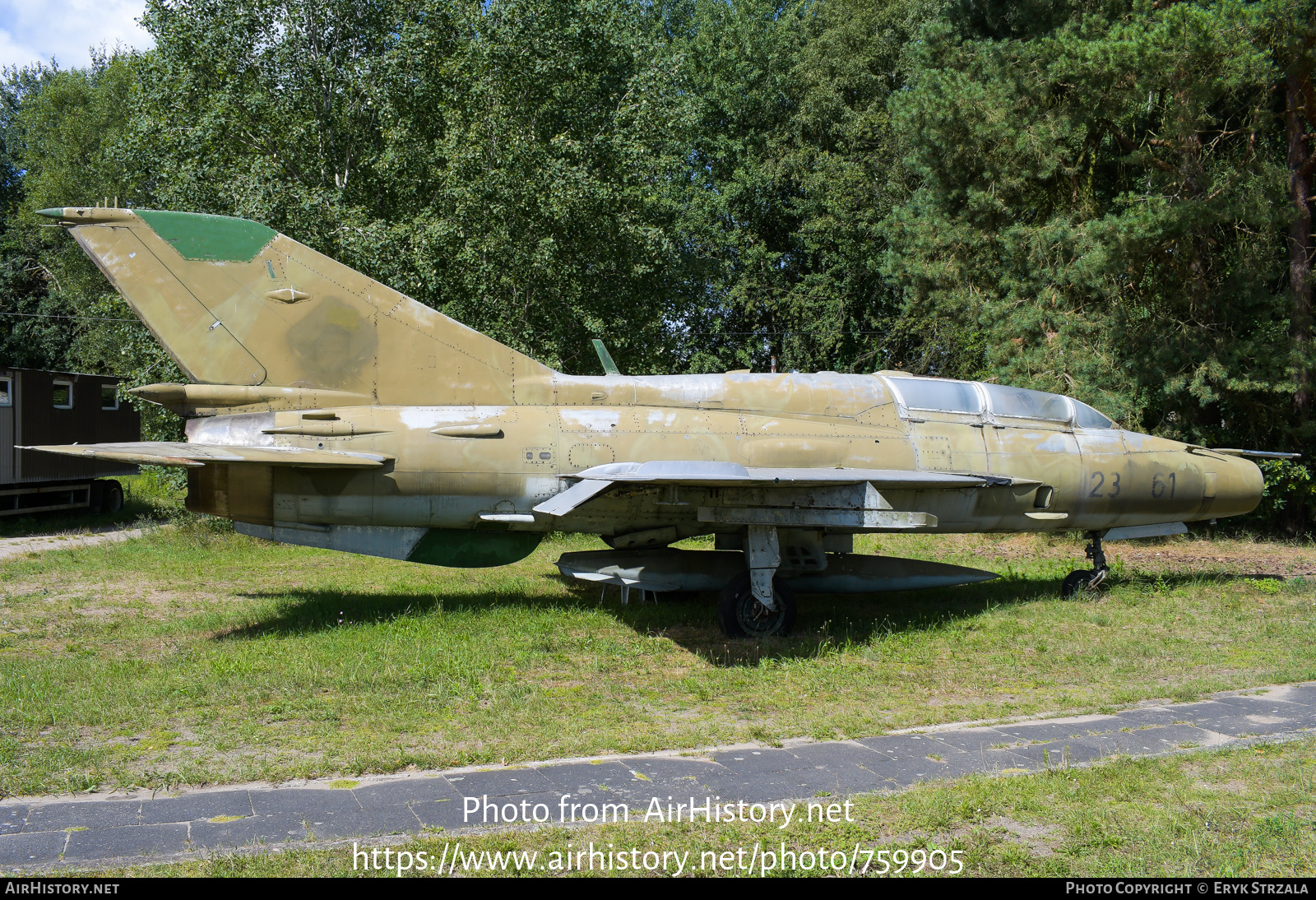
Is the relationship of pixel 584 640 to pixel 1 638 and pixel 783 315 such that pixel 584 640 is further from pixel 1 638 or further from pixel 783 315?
pixel 783 315

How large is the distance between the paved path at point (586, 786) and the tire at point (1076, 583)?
4427 mm

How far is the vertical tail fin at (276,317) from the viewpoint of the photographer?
374 inches

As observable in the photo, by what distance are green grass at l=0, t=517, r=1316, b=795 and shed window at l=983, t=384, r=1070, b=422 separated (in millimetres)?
2479

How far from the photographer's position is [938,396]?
10.7 meters

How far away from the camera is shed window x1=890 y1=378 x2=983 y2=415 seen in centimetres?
1064

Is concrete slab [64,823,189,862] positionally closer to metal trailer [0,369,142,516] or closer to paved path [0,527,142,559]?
paved path [0,527,142,559]

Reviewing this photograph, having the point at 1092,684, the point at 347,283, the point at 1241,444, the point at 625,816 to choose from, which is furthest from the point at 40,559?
the point at 1241,444

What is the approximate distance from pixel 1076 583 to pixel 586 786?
28.9ft

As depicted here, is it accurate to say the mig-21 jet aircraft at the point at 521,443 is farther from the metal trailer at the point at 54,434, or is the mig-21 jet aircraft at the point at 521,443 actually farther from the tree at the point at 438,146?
the metal trailer at the point at 54,434

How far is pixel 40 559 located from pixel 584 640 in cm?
1068

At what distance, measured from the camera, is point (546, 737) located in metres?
6.27

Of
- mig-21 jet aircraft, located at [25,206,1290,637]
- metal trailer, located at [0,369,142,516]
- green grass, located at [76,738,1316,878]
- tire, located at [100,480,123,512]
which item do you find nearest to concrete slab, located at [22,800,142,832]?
green grass, located at [76,738,1316,878]

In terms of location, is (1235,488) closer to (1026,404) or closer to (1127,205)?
(1026,404)

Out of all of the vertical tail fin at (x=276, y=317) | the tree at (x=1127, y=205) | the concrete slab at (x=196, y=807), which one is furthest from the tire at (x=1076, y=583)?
the concrete slab at (x=196, y=807)
